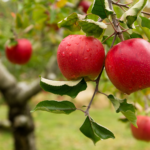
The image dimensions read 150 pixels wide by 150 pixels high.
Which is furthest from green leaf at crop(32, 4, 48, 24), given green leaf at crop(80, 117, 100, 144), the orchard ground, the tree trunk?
the orchard ground

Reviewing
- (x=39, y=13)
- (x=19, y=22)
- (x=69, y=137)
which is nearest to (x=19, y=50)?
(x=19, y=22)

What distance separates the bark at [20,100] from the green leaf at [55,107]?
1205 millimetres

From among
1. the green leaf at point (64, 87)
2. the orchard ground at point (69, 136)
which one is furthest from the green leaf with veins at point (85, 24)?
the orchard ground at point (69, 136)

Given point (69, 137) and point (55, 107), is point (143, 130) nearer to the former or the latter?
point (55, 107)

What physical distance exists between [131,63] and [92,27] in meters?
0.12

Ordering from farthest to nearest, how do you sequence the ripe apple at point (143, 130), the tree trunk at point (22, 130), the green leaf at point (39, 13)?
1. the tree trunk at point (22, 130)
2. the green leaf at point (39, 13)
3. the ripe apple at point (143, 130)

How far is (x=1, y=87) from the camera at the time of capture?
179 cm

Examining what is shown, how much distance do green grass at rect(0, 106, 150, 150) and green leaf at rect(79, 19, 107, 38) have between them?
2.66 meters

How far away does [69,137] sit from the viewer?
3301 mm

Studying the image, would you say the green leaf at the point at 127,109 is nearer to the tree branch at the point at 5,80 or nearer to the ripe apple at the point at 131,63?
the ripe apple at the point at 131,63

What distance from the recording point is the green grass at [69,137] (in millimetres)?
2914

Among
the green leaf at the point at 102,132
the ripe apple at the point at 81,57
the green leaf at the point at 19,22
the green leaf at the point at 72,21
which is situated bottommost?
the green leaf at the point at 19,22

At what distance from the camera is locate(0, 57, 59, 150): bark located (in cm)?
175

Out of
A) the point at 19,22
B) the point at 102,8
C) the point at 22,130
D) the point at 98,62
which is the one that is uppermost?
the point at 102,8
